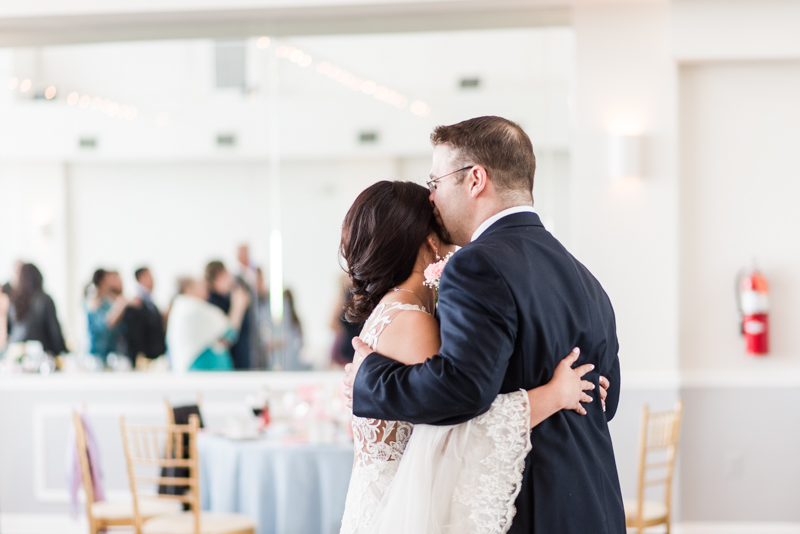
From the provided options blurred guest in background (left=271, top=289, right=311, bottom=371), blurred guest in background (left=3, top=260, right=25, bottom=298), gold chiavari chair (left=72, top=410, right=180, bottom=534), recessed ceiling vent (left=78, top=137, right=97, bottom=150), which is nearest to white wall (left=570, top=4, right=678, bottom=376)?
blurred guest in background (left=271, top=289, right=311, bottom=371)

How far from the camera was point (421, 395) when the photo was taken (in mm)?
1473

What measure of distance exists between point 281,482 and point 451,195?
7.47ft

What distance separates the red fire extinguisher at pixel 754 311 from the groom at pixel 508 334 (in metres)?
3.07

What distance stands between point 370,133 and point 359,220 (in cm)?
410

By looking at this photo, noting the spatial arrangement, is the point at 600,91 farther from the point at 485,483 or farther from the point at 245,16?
the point at 485,483

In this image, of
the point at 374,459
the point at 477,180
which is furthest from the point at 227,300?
the point at 477,180

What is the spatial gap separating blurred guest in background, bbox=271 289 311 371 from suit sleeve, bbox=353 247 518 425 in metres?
3.90

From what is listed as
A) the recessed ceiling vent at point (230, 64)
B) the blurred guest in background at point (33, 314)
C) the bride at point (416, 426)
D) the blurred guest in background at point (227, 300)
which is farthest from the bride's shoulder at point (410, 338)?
the blurred guest in background at point (33, 314)

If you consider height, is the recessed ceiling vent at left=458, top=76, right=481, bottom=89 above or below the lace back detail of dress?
Answer: above

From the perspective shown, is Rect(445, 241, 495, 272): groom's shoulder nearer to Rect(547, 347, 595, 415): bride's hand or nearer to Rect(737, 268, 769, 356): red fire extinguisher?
Rect(547, 347, 595, 415): bride's hand

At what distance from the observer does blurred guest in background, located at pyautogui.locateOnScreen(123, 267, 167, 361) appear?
547cm

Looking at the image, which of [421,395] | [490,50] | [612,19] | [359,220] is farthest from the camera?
[490,50]

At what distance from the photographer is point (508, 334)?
58.2 inches

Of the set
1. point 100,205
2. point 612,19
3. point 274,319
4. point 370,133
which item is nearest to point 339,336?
point 274,319
